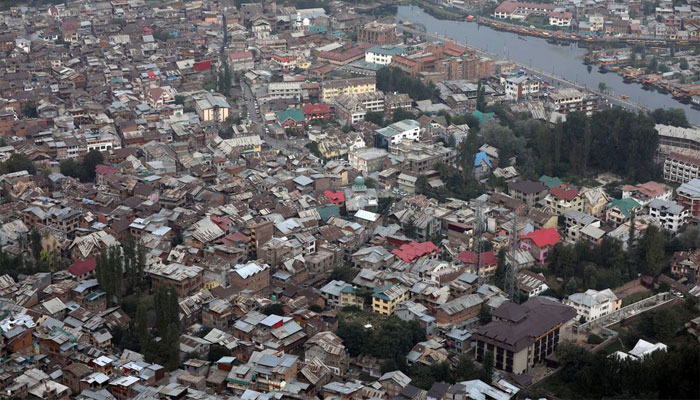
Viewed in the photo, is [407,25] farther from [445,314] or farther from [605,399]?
[605,399]

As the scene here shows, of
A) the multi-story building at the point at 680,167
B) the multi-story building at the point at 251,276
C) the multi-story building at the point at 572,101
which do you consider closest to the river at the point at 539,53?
the multi-story building at the point at 572,101

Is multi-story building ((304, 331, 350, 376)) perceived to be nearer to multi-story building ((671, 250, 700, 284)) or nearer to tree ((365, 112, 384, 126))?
multi-story building ((671, 250, 700, 284))

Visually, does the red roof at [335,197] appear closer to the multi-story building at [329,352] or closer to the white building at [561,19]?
the multi-story building at [329,352]

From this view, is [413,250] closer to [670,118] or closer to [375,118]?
[375,118]

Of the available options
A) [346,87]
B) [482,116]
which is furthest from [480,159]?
[346,87]

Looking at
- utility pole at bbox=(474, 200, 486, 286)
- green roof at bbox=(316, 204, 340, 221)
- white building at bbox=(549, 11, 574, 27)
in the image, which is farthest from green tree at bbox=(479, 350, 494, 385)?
white building at bbox=(549, 11, 574, 27)

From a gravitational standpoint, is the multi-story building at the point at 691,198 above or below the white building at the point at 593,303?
above
